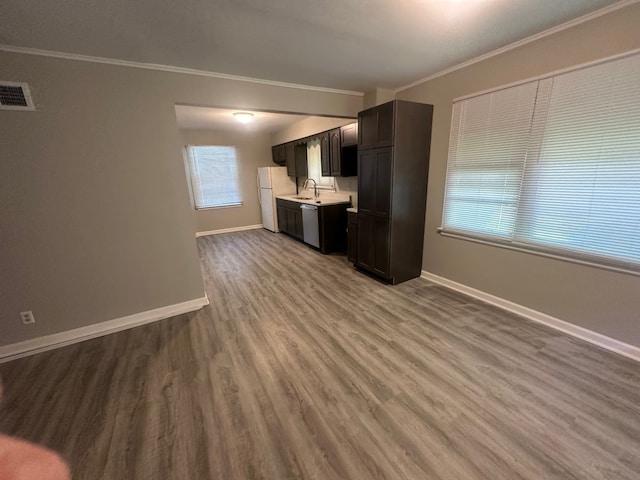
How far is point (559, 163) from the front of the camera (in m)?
2.20

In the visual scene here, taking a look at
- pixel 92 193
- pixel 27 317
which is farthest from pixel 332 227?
pixel 27 317

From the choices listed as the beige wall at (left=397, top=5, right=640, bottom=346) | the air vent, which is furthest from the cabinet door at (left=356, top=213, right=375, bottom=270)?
the air vent

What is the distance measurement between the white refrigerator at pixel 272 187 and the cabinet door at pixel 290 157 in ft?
0.72

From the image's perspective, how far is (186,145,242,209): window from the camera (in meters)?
6.23

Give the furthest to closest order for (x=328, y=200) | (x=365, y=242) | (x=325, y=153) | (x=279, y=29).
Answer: (x=328, y=200)
(x=325, y=153)
(x=365, y=242)
(x=279, y=29)

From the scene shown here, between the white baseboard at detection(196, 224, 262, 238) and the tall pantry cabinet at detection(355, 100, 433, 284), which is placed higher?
the tall pantry cabinet at detection(355, 100, 433, 284)

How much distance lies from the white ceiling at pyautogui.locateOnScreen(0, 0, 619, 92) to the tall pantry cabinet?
2.01ft

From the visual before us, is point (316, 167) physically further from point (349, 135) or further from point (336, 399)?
point (336, 399)

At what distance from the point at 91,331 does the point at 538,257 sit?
175 inches

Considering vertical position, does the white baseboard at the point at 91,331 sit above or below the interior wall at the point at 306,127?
below

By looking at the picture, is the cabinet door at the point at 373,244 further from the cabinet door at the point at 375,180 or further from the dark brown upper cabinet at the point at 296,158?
the dark brown upper cabinet at the point at 296,158

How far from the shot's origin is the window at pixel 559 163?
1.89 m

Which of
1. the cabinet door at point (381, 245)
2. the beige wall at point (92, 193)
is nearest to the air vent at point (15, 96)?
the beige wall at point (92, 193)

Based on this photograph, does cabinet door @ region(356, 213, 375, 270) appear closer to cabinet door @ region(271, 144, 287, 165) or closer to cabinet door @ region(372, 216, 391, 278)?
cabinet door @ region(372, 216, 391, 278)
